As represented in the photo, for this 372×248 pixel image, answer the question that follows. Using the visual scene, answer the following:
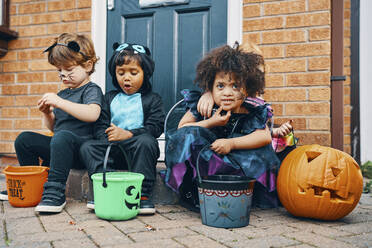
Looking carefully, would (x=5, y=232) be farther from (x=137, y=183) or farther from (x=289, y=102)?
(x=289, y=102)

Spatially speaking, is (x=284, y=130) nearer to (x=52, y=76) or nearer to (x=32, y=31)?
(x=52, y=76)

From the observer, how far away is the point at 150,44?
11.3 ft

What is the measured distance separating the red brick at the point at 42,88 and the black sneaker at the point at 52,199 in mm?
1703

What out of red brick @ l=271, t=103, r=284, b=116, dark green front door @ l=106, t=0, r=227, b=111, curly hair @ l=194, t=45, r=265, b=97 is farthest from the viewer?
dark green front door @ l=106, t=0, r=227, b=111

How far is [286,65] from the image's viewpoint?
3010 millimetres

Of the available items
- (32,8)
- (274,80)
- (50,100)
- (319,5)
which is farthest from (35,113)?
(319,5)

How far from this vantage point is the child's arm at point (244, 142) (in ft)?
6.50

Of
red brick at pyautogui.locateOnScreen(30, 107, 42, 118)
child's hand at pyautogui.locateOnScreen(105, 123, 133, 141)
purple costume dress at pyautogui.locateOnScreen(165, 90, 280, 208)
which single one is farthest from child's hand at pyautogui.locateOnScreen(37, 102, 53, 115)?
red brick at pyautogui.locateOnScreen(30, 107, 42, 118)

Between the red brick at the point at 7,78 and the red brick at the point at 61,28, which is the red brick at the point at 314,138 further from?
the red brick at the point at 7,78

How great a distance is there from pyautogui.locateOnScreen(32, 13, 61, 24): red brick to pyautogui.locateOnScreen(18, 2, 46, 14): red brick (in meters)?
0.06

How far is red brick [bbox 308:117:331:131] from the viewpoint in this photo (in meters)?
2.90

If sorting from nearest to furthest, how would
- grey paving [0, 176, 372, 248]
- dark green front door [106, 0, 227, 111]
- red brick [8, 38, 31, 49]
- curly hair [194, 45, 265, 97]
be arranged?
grey paving [0, 176, 372, 248] → curly hair [194, 45, 265, 97] → dark green front door [106, 0, 227, 111] → red brick [8, 38, 31, 49]

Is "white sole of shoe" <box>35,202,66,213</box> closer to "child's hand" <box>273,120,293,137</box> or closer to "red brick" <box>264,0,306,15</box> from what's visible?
"child's hand" <box>273,120,293,137</box>

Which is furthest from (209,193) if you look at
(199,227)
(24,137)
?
(24,137)
